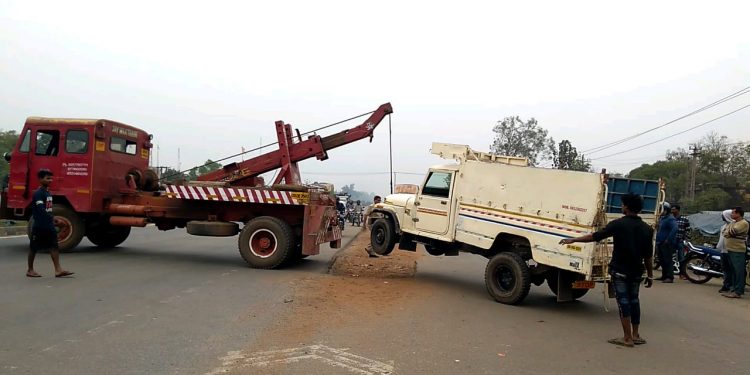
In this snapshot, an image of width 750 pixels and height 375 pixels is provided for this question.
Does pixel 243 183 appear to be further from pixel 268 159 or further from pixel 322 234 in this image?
pixel 322 234

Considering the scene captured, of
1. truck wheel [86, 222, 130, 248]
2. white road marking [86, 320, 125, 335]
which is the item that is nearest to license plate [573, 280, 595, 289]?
white road marking [86, 320, 125, 335]

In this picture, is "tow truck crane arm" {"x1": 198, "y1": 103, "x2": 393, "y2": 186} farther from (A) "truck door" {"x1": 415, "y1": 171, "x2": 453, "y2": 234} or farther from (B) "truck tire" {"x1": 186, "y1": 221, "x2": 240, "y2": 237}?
(A) "truck door" {"x1": 415, "y1": 171, "x2": 453, "y2": 234}

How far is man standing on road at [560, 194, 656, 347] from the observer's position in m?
6.12

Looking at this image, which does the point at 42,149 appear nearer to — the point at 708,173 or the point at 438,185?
the point at 438,185

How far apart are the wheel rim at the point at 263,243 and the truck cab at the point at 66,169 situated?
3753mm

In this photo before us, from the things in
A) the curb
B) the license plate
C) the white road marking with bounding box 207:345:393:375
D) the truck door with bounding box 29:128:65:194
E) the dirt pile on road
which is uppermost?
the truck door with bounding box 29:128:65:194

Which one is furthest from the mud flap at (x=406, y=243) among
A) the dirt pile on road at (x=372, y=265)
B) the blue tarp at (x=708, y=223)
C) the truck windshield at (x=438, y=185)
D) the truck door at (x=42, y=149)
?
the blue tarp at (x=708, y=223)

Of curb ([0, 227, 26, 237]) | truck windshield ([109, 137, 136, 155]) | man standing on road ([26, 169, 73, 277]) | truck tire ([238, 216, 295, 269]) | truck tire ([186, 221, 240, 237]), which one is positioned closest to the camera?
man standing on road ([26, 169, 73, 277])

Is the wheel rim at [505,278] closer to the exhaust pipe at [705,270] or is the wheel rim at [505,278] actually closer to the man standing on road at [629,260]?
the man standing on road at [629,260]

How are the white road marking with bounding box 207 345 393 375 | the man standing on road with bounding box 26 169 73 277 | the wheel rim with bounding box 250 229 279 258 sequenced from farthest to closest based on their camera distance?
the wheel rim with bounding box 250 229 279 258 < the man standing on road with bounding box 26 169 73 277 < the white road marking with bounding box 207 345 393 375

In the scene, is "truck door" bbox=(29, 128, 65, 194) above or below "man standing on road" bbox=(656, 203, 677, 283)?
above

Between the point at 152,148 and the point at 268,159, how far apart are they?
10.0 ft

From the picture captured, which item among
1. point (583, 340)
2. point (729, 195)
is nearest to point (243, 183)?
point (583, 340)

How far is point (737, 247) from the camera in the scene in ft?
34.0
